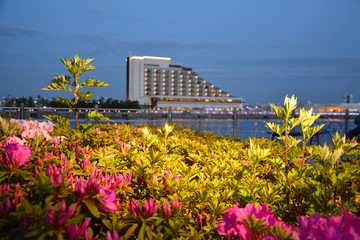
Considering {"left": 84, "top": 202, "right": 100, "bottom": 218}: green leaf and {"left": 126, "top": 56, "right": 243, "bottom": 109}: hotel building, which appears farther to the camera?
{"left": 126, "top": 56, "right": 243, "bottom": 109}: hotel building

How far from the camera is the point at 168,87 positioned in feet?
370

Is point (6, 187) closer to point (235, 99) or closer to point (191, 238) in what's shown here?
point (191, 238)

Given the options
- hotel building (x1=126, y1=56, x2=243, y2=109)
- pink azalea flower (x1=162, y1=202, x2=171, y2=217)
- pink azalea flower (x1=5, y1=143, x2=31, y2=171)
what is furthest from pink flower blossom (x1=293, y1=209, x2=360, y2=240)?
hotel building (x1=126, y1=56, x2=243, y2=109)

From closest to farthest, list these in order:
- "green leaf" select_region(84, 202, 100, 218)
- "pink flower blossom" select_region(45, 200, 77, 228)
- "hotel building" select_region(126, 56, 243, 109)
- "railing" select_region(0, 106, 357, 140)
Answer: "pink flower blossom" select_region(45, 200, 77, 228) < "green leaf" select_region(84, 202, 100, 218) < "railing" select_region(0, 106, 357, 140) < "hotel building" select_region(126, 56, 243, 109)

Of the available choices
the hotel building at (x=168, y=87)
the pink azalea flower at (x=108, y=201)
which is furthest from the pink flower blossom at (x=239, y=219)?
the hotel building at (x=168, y=87)

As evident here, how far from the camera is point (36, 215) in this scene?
797mm

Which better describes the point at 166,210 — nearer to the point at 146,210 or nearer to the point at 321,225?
the point at 146,210

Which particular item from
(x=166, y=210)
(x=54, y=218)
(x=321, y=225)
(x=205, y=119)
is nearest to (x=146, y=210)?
(x=166, y=210)

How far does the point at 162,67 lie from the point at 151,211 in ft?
367

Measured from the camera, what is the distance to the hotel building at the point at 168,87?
9931 centimetres

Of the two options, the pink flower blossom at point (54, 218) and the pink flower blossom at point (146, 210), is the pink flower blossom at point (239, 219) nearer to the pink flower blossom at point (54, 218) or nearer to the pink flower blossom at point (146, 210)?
the pink flower blossom at point (146, 210)

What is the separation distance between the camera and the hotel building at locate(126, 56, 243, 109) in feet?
326

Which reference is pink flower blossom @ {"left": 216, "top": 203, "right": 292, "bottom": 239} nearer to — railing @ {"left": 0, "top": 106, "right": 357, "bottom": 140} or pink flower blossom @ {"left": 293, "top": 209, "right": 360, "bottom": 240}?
pink flower blossom @ {"left": 293, "top": 209, "right": 360, "bottom": 240}

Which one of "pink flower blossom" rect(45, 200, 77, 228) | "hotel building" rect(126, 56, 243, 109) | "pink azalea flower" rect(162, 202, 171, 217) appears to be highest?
"hotel building" rect(126, 56, 243, 109)
